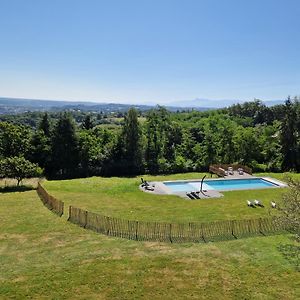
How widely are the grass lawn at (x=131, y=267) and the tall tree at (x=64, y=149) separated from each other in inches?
861

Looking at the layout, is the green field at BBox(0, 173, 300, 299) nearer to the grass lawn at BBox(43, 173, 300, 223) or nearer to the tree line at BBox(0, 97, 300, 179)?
the grass lawn at BBox(43, 173, 300, 223)

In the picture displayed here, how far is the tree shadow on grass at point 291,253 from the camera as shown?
17.4m

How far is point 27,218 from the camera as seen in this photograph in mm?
23547

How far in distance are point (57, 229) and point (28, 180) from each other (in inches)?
745

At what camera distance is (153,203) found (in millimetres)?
27656

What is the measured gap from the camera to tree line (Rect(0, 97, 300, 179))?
43.6 metres

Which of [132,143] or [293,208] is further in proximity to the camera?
A: [132,143]

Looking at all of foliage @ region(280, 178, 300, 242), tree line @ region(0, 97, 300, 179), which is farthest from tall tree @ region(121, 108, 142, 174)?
foliage @ region(280, 178, 300, 242)

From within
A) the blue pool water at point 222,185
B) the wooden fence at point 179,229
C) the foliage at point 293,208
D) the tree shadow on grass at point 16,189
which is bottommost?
the tree shadow on grass at point 16,189

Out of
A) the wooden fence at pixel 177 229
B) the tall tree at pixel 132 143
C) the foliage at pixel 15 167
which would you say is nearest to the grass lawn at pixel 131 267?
the wooden fence at pixel 177 229

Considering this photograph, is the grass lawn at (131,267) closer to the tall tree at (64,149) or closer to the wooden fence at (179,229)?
the wooden fence at (179,229)

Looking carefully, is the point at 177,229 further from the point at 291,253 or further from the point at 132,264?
the point at 291,253

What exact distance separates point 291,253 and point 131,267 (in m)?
8.82

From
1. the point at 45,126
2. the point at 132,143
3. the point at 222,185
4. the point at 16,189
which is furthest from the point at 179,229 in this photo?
the point at 45,126
